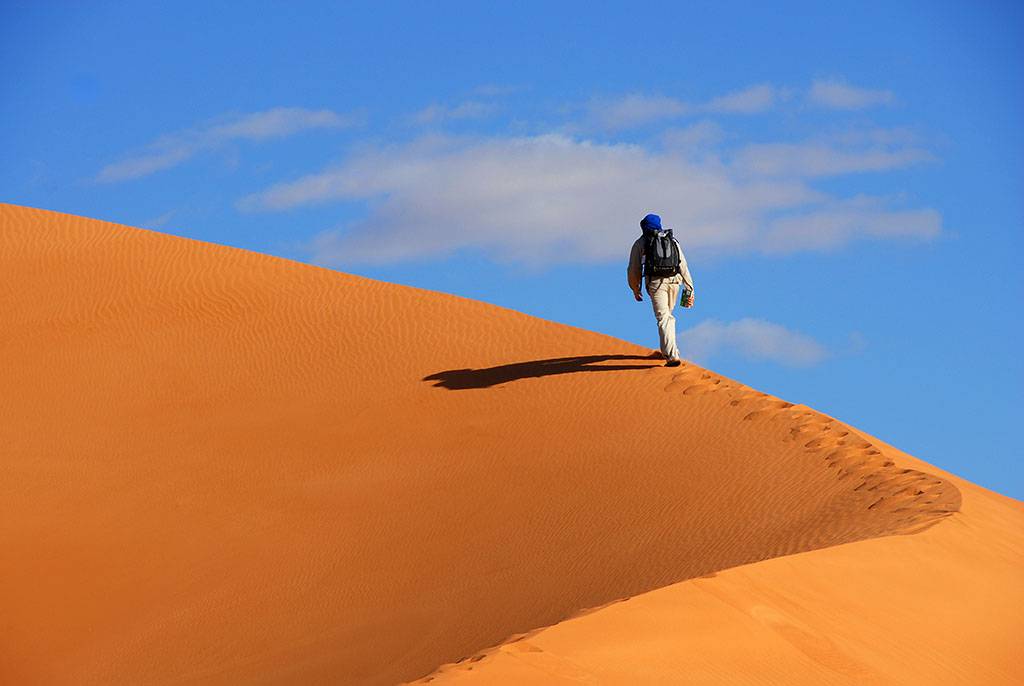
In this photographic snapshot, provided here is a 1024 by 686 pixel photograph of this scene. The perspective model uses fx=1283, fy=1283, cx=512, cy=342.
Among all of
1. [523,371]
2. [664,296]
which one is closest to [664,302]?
[664,296]

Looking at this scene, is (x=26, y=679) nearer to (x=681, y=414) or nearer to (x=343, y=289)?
(x=681, y=414)

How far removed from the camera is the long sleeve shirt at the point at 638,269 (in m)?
13.8

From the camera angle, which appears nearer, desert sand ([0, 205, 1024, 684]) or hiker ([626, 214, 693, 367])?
desert sand ([0, 205, 1024, 684])

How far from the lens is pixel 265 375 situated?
15133 millimetres

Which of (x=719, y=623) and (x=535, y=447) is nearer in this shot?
(x=719, y=623)

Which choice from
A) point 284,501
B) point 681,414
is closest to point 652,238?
point 681,414

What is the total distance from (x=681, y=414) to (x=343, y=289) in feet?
21.0

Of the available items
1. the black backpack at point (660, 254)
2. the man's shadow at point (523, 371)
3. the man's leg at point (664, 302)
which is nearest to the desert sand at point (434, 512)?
the man's shadow at point (523, 371)

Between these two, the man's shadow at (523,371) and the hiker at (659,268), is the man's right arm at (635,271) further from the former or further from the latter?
the man's shadow at (523,371)

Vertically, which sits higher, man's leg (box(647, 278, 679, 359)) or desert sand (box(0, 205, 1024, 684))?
man's leg (box(647, 278, 679, 359))

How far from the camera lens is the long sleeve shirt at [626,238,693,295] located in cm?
1376

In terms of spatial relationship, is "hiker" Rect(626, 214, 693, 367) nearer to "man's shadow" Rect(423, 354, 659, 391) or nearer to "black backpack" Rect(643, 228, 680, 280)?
"black backpack" Rect(643, 228, 680, 280)

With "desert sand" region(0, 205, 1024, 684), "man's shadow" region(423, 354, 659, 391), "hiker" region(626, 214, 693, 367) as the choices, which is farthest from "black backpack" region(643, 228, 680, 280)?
"man's shadow" region(423, 354, 659, 391)

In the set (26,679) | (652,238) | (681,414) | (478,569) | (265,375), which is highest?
(652,238)
